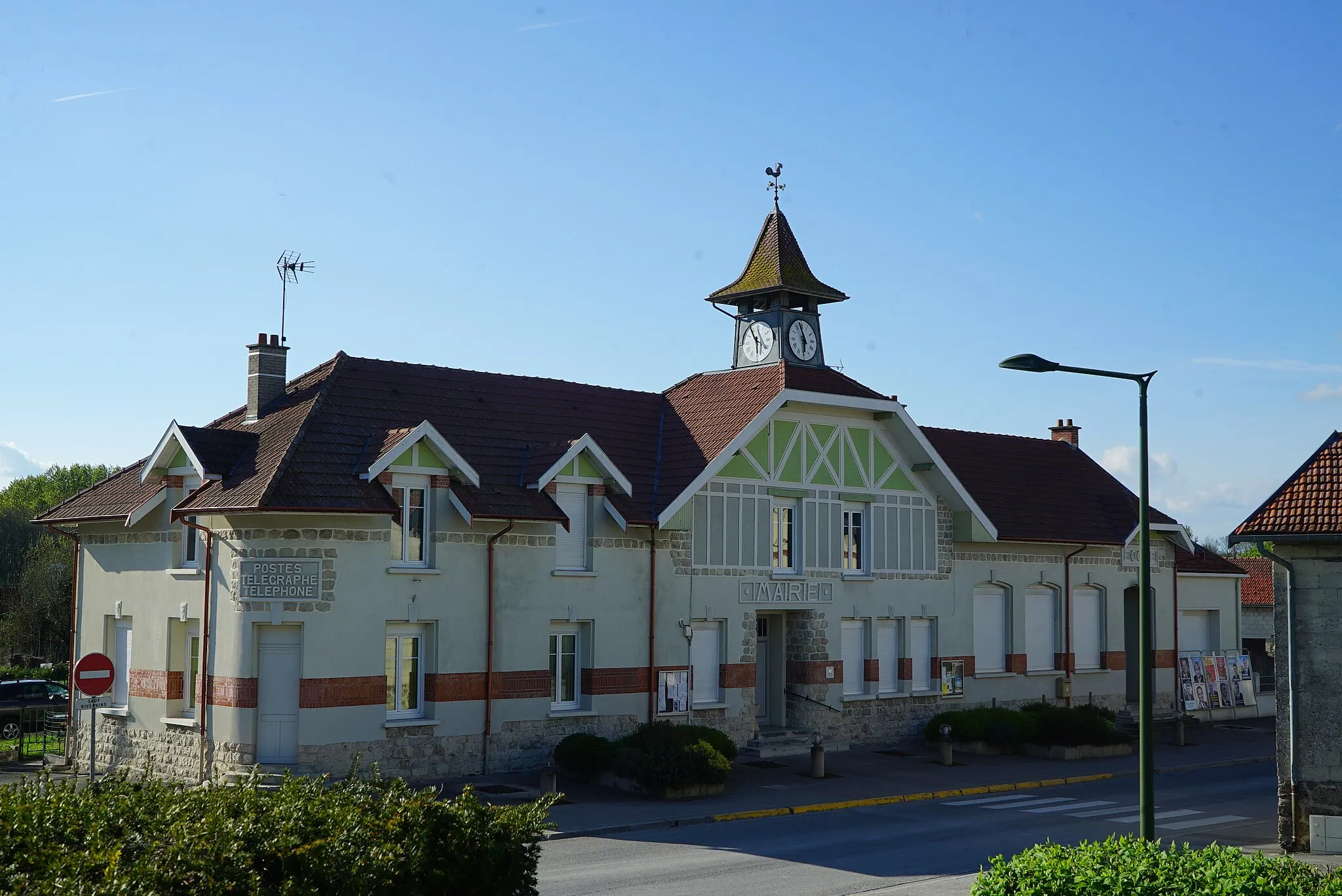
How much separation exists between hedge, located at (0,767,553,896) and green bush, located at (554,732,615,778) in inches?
495

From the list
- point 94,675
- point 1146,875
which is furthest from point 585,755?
point 1146,875

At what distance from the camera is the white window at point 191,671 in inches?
939

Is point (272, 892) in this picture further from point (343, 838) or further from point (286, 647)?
point (286, 647)

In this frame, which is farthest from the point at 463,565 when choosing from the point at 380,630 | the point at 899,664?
the point at 899,664

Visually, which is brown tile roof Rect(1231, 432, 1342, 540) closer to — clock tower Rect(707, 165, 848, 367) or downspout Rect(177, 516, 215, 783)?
clock tower Rect(707, 165, 848, 367)

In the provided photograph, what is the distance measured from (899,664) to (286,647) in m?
14.4

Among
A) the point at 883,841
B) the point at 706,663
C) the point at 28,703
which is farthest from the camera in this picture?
the point at 28,703

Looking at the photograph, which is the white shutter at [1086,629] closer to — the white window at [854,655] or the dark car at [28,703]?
the white window at [854,655]

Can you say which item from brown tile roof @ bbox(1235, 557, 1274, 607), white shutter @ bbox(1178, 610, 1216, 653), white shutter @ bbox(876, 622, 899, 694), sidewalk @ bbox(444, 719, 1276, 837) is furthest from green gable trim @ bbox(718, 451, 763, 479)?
brown tile roof @ bbox(1235, 557, 1274, 607)

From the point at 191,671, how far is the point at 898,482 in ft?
51.3

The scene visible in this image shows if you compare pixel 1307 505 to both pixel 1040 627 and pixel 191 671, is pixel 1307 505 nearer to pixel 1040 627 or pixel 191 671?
pixel 1040 627

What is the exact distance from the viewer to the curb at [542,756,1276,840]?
1977cm

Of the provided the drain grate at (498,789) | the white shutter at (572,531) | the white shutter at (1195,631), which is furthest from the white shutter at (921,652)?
the drain grate at (498,789)

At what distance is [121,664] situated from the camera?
84.2ft
